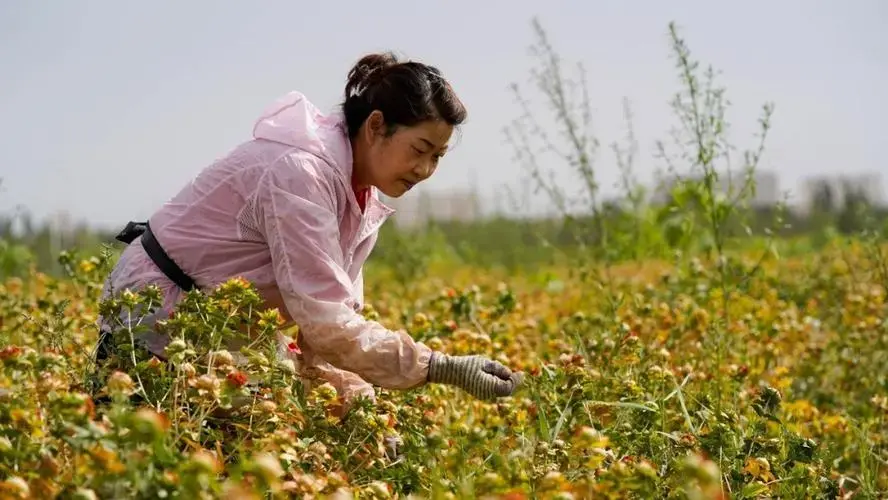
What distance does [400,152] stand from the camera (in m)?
2.66

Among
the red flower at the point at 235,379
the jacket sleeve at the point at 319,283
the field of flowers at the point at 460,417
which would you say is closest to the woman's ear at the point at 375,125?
the jacket sleeve at the point at 319,283

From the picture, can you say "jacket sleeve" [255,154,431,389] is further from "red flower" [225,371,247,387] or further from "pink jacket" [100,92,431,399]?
"red flower" [225,371,247,387]

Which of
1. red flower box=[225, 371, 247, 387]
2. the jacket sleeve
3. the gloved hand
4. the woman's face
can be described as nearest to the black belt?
the jacket sleeve

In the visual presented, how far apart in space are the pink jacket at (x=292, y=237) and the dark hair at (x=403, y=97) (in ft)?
0.23

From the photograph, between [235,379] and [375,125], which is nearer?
[235,379]

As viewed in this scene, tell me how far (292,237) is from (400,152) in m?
0.34

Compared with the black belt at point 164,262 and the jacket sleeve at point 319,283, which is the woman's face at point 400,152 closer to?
the jacket sleeve at point 319,283

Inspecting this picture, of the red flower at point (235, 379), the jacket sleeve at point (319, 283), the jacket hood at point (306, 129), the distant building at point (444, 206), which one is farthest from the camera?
the distant building at point (444, 206)

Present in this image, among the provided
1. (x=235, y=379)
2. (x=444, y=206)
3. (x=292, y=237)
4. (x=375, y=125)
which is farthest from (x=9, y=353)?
(x=444, y=206)

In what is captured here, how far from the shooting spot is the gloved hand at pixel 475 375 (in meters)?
2.53

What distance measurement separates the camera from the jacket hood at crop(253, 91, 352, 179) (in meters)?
2.65

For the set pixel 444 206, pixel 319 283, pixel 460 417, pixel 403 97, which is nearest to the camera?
pixel 319 283

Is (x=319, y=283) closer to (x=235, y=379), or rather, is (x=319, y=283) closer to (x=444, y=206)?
(x=235, y=379)

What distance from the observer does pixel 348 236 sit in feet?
9.23
